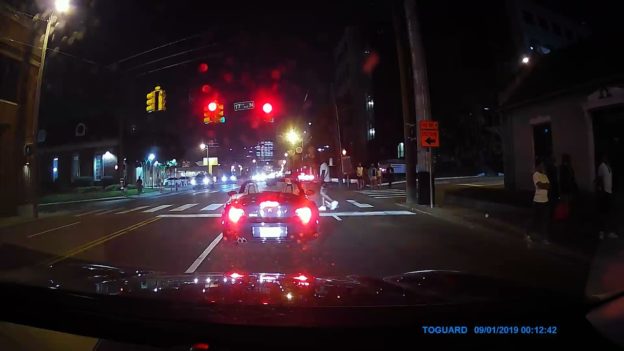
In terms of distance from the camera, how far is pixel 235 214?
1061 centimetres

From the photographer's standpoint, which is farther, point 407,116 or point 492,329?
point 407,116

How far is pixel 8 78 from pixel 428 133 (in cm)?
1764

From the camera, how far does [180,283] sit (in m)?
4.25

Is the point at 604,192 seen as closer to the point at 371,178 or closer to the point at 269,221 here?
the point at 269,221

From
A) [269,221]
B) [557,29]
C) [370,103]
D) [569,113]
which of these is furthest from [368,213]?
[557,29]

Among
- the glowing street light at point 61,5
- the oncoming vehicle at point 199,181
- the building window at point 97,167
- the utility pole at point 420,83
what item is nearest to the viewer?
the glowing street light at point 61,5

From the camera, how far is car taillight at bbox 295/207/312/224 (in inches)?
420

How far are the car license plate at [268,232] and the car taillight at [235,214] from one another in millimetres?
384

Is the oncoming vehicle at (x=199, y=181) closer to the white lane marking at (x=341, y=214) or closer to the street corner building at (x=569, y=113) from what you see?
the white lane marking at (x=341, y=214)

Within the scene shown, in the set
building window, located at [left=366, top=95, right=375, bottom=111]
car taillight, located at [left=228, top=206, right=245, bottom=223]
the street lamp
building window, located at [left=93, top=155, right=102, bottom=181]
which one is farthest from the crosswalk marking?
building window, located at [left=366, top=95, right=375, bottom=111]

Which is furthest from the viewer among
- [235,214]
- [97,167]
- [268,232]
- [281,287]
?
[97,167]

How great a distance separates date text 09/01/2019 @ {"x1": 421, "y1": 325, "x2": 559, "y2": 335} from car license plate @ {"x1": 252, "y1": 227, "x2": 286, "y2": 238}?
766 cm

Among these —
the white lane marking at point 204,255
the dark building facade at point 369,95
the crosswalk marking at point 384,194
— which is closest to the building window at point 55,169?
the crosswalk marking at point 384,194

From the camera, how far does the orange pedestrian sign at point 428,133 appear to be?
21.3 m
